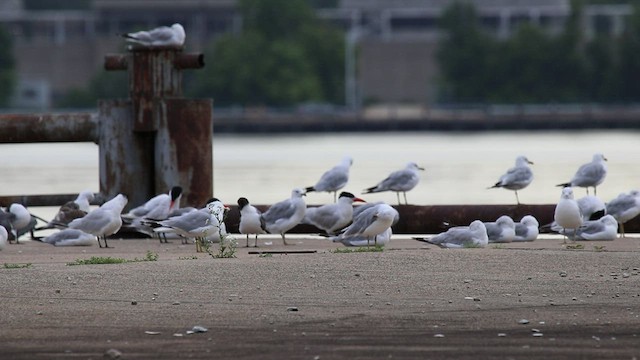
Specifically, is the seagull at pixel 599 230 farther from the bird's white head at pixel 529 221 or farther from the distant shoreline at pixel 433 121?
the distant shoreline at pixel 433 121

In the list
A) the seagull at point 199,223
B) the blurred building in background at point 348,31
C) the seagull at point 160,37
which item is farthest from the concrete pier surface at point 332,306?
the blurred building in background at point 348,31

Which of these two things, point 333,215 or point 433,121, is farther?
point 433,121

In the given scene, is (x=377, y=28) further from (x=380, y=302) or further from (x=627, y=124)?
(x=380, y=302)

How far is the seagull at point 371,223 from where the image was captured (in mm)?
13641

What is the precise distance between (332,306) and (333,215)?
17.3 feet

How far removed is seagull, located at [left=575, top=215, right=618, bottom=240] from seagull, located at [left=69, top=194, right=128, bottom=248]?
3945 mm

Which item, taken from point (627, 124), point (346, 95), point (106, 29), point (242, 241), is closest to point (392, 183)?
point (242, 241)

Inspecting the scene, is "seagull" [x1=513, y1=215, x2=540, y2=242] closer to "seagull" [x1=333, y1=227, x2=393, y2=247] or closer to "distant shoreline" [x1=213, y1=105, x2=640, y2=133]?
"seagull" [x1=333, y1=227, x2=393, y2=247]

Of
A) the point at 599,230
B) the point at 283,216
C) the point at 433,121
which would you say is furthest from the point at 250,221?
the point at 433,121

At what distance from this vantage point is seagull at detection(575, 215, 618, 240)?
1467cm

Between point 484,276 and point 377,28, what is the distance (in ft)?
353

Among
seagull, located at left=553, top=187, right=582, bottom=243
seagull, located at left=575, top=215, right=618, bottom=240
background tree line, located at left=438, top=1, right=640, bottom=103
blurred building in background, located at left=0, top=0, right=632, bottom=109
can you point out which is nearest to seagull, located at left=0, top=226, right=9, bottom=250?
seagull, located at left=553, top=187, right=582, bottom=243

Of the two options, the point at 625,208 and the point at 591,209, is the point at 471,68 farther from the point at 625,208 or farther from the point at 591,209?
the point at 625,208

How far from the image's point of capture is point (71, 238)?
48.9ft
